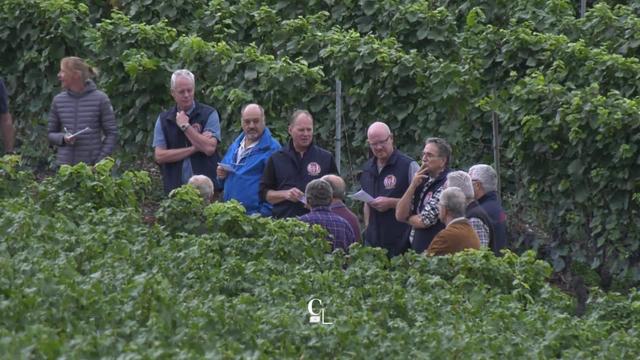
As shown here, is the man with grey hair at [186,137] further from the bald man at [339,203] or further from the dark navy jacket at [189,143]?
the bald man at [339,203]

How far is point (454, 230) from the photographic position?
10.5 metres

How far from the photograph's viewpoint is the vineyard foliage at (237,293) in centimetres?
748

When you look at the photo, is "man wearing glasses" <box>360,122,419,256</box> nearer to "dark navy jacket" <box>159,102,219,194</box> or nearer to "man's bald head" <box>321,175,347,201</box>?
"man's bald head" <box>321,175,347,201</box>

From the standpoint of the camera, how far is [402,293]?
8773mm

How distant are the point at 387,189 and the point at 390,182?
0.18ft

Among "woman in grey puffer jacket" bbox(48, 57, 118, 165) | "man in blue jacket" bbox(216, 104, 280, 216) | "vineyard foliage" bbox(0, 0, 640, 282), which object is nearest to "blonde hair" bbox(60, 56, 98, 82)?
"woman in grey puffer jacket" bbox(48, 57, 118, 165)

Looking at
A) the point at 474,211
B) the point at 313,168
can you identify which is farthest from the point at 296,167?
the point at 474,211

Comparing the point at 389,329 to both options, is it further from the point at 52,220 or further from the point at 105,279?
the point at 52,220

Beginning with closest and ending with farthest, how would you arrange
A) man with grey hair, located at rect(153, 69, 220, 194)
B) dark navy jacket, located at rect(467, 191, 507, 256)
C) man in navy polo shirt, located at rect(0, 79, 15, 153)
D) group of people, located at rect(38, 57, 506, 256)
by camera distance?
group of people, located at rect(38, 57, 506, 256) < dark navy jacket, located at rect(467, 191, 507, 256) < man with grey hair, located at rect(153, 69, 220, 194) < man in navy polo shirt, located at rect(0, 79, 15, 153)

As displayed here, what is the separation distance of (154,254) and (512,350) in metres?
2.36

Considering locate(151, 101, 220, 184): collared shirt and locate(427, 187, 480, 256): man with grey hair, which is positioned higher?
locate(151, 101, 220, 184): collared shirt

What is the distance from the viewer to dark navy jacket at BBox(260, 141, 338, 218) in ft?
40.6

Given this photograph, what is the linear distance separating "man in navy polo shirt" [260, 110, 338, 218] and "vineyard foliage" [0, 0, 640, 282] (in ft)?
5.40

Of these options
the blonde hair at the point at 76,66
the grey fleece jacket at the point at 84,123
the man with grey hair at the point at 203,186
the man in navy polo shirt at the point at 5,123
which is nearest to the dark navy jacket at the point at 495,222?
the man with grey hair at the point at 203,186
